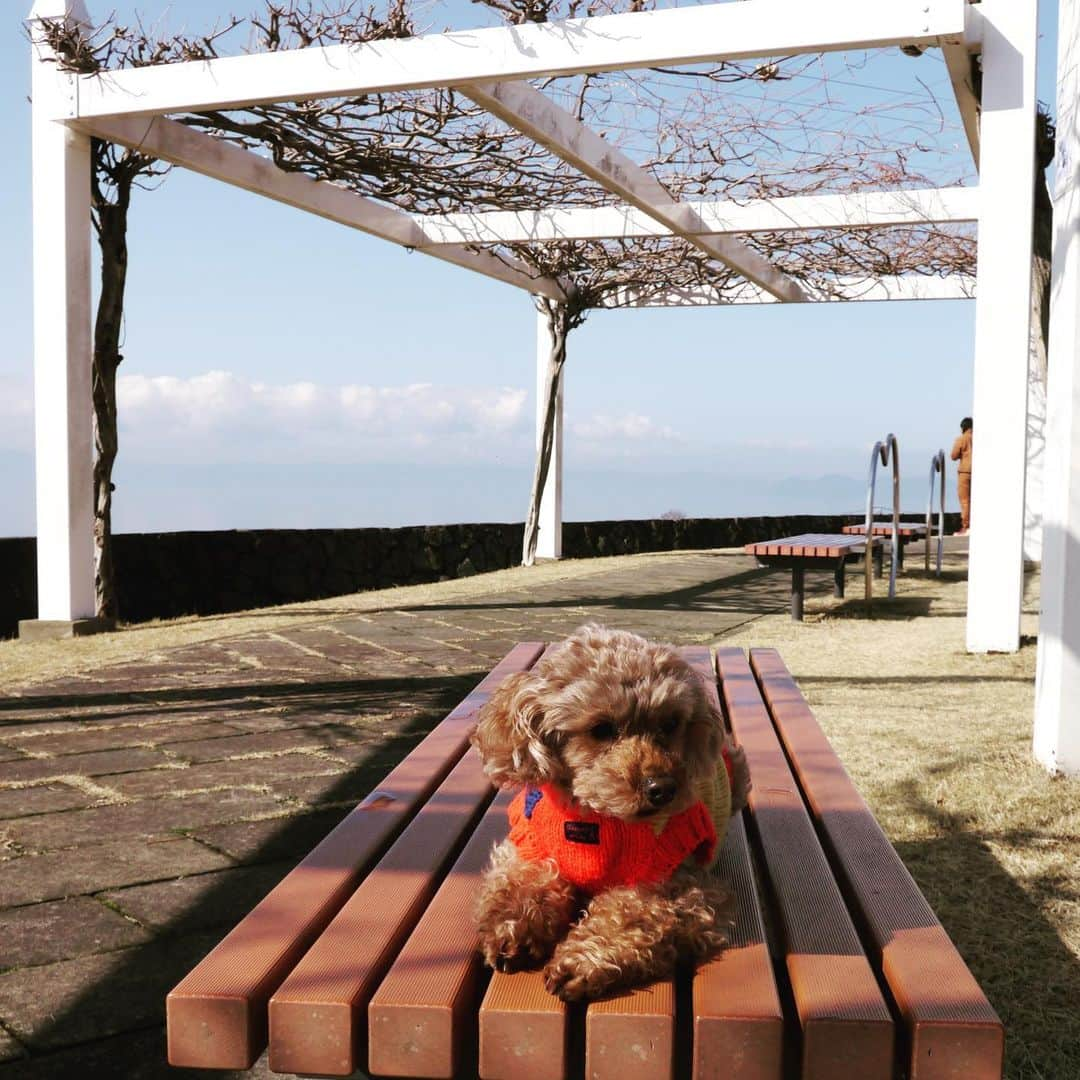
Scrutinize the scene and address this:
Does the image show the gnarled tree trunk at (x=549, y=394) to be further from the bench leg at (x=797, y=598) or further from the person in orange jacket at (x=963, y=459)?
the bench leg at (x=797, y=598)

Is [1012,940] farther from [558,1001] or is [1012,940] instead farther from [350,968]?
[350,968]

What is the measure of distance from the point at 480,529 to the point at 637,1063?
1347 cm

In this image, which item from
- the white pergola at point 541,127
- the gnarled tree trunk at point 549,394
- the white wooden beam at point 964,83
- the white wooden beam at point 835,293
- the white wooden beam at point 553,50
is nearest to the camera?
the white wooden beam at point 553,50

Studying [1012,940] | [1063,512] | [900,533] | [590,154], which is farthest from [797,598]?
[1012,940]

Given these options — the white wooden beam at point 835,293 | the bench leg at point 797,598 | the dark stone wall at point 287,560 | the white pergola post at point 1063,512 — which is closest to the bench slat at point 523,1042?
the white pergola post at point 1063,512

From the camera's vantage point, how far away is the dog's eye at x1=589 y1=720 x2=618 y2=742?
1.72 meters

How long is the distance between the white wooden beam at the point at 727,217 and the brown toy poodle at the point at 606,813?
9.11m

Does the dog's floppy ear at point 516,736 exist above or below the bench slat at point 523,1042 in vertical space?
above

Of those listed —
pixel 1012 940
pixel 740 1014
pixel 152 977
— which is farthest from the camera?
pixel 1012 940

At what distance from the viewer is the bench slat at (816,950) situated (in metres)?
1.45

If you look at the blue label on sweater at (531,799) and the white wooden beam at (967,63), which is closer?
the blue label on sweater at (531,799)

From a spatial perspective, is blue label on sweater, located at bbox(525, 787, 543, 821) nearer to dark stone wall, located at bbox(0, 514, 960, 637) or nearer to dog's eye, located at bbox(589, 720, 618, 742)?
dog's eye, located at bbox(589, 720, 618, 742)

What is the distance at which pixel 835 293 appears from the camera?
47.3ft

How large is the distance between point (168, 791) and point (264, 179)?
6.26 metres
